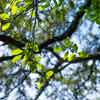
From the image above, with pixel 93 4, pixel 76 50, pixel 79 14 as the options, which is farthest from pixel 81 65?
pixel 76 50

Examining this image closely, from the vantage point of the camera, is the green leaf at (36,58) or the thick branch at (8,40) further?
the thick branch at (8,40)

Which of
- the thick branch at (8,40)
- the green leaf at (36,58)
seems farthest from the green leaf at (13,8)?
the thick branch at (8,40)

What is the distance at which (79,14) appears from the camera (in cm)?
667

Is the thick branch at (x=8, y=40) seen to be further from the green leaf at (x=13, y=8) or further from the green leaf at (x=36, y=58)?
the green leaf at (x=13, y=8)

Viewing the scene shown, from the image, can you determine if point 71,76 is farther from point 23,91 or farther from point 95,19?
point 95,19

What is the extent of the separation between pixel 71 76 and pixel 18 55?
204 inches

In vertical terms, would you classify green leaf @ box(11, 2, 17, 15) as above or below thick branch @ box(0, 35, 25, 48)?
above

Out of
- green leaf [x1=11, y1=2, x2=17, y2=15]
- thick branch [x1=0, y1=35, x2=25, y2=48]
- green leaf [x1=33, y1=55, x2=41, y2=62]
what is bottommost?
thick branch [x1=0, y1=35, x2=25, y2=48]

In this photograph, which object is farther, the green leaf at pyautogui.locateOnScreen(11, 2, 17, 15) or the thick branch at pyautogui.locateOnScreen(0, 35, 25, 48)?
the thick branch at pyautogui.locateOnScreen(0, 35, 25, 48)

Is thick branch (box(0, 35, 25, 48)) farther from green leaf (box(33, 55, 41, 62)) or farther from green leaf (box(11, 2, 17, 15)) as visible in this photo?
green leaf (box(11, 2, 17, 15))

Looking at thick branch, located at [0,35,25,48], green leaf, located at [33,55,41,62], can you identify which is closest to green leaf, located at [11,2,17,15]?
green leaf, located at [33,55,41,62]

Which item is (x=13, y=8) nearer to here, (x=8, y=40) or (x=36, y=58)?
Answer: (x=36, y=58)

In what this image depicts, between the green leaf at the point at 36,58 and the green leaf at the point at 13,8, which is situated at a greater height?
the green leaf at the point at 13,8

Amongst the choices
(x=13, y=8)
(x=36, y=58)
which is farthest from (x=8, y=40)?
(x=13, y=8)
